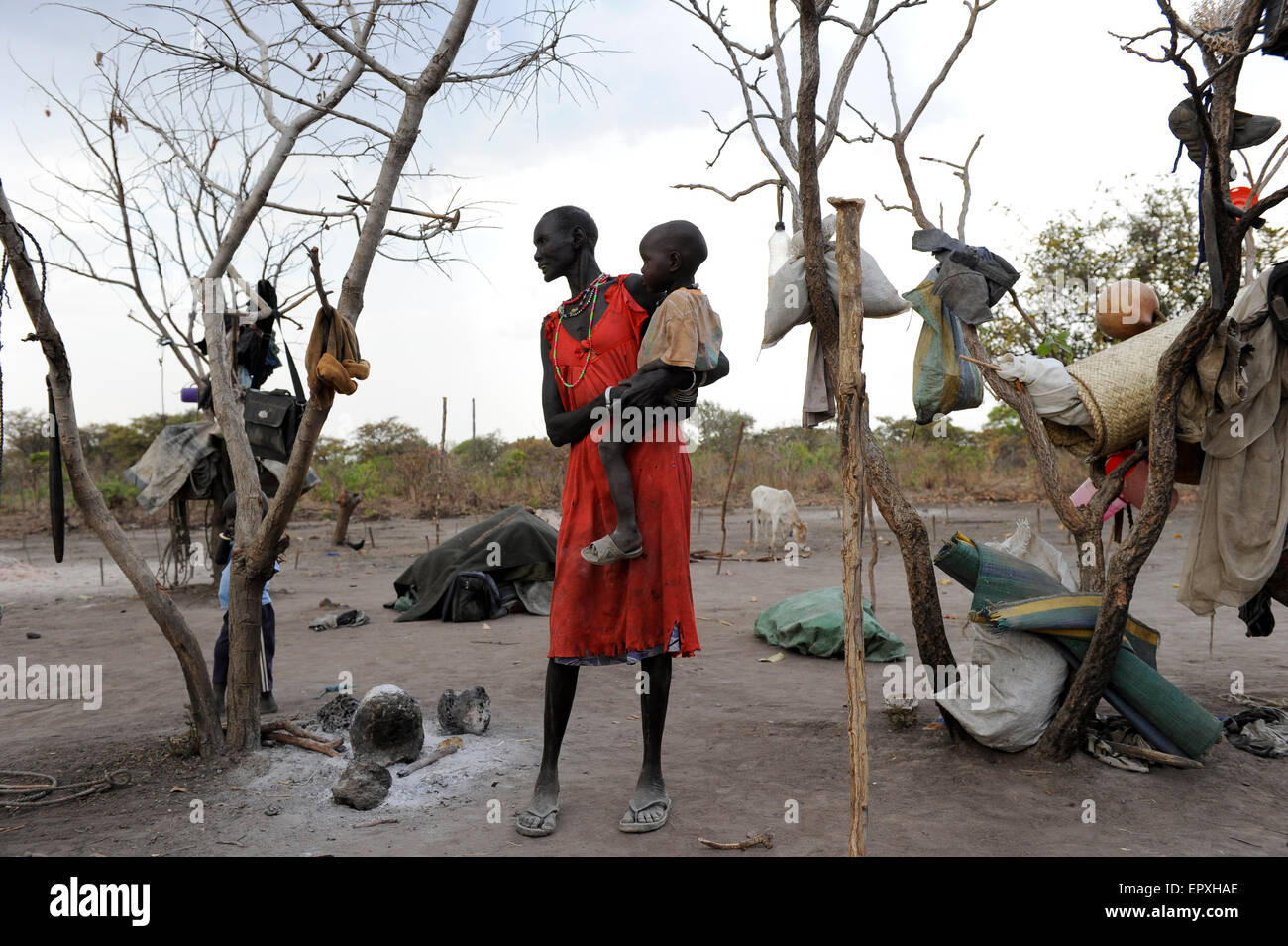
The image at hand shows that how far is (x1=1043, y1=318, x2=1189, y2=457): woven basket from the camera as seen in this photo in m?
3.31

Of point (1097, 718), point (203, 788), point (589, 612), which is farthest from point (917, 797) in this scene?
point (203, 788)

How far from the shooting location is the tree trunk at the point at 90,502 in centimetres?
300

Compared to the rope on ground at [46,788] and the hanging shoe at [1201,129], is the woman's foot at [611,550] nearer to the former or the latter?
the rope on ground at [46,788]

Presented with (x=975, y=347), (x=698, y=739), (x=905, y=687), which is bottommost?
(x=698, y=739)

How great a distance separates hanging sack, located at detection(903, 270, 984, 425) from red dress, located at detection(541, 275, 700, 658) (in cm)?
103

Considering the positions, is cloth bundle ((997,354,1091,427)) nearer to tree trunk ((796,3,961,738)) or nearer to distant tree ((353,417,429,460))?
tree trunk ((796,3,961,738))

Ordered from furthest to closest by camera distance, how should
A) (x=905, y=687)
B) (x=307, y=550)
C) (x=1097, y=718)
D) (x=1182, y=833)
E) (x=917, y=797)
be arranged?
(x=307, y=550) → (x=905, y=687) → (x=1097, y=718) → (x=917, y=797) → (x=1182, y=833)

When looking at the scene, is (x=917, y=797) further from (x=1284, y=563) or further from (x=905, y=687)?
(x=1284, y=563)

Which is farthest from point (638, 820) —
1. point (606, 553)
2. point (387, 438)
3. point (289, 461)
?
point (387, 438)

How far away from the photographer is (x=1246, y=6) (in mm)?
2824

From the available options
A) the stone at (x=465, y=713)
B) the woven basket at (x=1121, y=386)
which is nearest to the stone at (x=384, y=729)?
the stone at (x=465, y=713)

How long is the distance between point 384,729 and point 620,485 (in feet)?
5.13

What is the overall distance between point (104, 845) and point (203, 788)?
465mm

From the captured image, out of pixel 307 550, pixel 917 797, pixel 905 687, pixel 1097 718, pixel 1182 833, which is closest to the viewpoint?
pixel 1182 833
